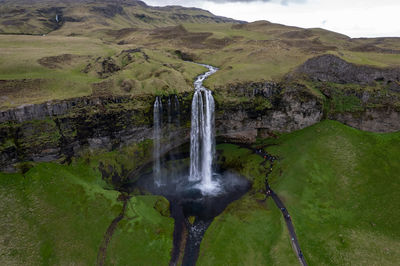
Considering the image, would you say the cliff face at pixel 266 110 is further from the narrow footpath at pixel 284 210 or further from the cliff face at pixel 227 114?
the narrow footpath at pixel 284 210

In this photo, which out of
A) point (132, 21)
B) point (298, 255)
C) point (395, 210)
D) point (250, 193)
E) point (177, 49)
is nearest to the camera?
point (298, 255)

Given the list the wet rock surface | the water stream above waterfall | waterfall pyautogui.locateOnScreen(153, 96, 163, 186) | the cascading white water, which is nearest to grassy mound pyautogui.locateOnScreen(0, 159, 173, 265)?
the wet rock surface

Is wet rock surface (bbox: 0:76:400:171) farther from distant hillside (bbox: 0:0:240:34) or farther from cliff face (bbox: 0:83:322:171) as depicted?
distant hillside (bbox: 0:0:240:34)

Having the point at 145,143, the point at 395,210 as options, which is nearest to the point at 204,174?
the point at 145,143

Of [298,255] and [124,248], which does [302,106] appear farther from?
[124,248]

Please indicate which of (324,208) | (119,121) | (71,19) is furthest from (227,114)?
(71,19)

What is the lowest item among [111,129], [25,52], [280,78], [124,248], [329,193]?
[124,248]

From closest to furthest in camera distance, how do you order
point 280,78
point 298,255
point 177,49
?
point 298,255 → point 280,78 → point 177,49

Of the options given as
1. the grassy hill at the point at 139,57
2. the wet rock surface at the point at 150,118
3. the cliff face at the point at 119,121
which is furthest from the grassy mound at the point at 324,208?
the grassy hill at the point at 139,57
